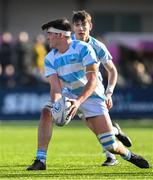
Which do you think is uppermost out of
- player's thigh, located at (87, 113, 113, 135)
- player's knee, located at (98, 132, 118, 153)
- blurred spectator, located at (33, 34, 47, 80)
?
player's thigh, located at (87, 113, 113, 135)

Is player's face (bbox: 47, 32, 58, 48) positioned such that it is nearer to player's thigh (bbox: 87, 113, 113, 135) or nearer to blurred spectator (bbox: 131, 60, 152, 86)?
player's thigh (bbox: 87, 113, 113, 135)

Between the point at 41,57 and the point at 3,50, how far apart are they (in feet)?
4.07

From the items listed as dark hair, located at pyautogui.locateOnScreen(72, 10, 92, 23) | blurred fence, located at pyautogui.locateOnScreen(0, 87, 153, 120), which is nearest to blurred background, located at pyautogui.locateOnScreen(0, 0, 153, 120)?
blurred fence, located at pyautogui.locateOnScreen(0, 87, 153, 120)

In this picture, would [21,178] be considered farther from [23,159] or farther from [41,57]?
[41,57]

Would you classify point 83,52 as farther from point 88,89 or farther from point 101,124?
point 101,124

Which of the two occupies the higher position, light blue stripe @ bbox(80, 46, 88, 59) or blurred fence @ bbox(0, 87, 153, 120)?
light blue stripe @ bbox(80, 46, 88, 59)

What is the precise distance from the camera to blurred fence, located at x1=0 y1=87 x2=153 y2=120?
24.8 metres

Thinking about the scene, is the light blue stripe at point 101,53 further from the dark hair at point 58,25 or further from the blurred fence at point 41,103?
the blurred fence at point 41,103

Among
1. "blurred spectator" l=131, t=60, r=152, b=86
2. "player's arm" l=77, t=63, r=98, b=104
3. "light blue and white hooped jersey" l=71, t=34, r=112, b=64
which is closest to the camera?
"player's arm" l=77, t=63, r=98, b=104

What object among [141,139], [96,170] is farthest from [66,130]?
[96,170]

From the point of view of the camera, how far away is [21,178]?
10016mm

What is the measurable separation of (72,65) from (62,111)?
880 millimetres

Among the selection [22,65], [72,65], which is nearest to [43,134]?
[72,65]

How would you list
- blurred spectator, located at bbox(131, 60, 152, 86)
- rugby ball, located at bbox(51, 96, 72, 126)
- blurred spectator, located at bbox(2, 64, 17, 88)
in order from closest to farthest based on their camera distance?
rugby ball, located at bbox(51, 96, 72, 126) → blurred spectator, located at bbox(2, 64, 17, 88) → blurred spectator, located at bbox(131, 60, 152, 86)
